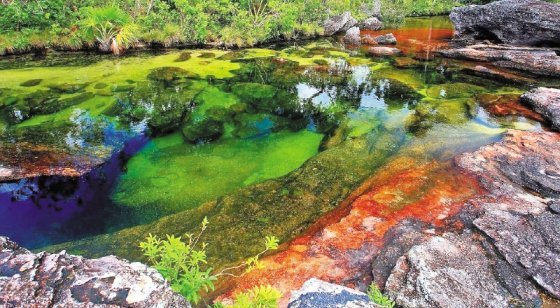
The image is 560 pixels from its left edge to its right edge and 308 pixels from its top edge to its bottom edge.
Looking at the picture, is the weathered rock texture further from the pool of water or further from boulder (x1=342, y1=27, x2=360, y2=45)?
boulder (x1=342, y1=27, x2=360, y2=45)

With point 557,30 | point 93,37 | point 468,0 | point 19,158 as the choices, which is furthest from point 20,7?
point 468,0

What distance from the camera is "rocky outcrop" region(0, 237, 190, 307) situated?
159 centimetres

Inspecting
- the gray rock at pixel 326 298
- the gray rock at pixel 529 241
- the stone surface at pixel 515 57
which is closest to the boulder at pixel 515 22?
the stone surface at pixel 515 57

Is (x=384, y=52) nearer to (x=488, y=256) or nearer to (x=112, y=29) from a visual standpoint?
(x=112, y=29)

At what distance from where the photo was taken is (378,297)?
2557mm

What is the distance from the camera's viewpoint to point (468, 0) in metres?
26.8

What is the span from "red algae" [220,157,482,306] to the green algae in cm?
148

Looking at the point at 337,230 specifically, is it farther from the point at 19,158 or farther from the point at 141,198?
the point at 19,158

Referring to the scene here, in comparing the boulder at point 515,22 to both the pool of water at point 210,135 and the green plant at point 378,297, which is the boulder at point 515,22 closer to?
the pool of water at point 210,135

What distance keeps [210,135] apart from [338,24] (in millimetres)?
12964

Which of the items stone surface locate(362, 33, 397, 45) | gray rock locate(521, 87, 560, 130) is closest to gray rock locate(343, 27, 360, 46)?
stone surface locate(362, 33, 397, 45)

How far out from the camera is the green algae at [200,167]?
15.5 feet

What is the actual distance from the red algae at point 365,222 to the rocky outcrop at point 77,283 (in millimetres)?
1217

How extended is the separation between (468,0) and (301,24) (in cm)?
1794
